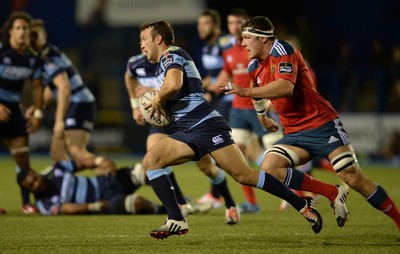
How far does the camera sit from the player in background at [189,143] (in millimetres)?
7246

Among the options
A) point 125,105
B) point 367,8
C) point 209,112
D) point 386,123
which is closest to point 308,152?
point 209,112

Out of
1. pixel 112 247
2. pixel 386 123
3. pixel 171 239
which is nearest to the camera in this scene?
pixel 112 247

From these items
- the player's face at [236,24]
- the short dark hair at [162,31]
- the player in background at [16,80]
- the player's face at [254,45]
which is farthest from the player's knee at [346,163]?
the player in background at [16,80]

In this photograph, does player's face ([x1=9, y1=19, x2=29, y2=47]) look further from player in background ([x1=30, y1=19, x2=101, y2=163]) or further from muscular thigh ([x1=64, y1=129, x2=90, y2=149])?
muscular thigh ([x1=64, y1=129, x2=90, y2=149])

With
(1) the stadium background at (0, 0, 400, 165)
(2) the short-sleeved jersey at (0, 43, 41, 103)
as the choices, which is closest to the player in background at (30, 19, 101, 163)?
(2) the short-sleeved jersey at (0, 43, 41, 103)

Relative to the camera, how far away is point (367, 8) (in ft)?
69.9

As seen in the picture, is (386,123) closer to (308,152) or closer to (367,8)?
(367,8)

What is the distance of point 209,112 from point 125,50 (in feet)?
44.9

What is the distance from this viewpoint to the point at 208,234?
7.93m

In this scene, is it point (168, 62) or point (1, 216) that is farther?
point (1, 216)

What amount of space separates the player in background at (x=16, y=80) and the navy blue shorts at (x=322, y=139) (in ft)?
11.9

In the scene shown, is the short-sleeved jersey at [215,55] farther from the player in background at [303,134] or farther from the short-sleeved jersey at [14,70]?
the player in background at [303,134]

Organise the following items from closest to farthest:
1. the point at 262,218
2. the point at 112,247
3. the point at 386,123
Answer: the point at 112,247
the point at 262,218
the point at 386,123

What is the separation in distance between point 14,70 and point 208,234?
3.39 meters
